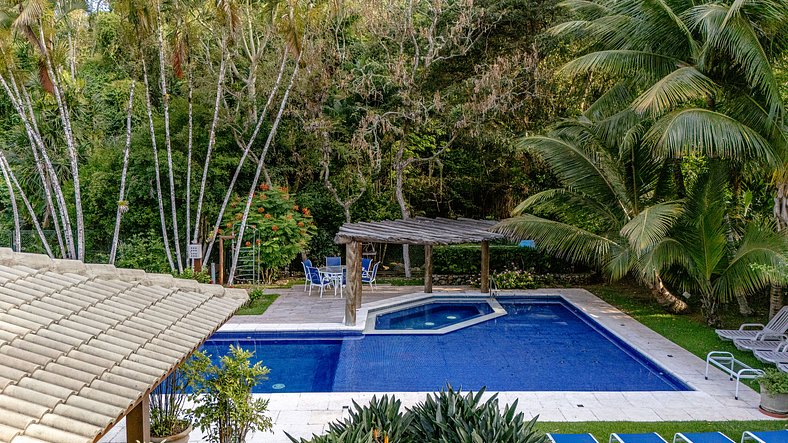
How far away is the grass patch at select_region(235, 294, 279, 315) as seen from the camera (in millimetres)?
12875

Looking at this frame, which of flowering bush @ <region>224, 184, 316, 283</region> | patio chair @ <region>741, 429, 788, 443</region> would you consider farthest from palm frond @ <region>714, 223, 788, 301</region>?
flowering bush @ <region>224, 184, 316, 283</region>

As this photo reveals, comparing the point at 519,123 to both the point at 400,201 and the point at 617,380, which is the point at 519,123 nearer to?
the point at 400,201

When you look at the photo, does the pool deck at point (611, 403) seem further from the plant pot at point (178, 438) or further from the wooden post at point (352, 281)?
the wooden post at point (352, 281)

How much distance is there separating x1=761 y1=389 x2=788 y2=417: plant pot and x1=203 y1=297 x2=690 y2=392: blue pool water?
A: 4.26 feet

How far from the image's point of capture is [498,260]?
680 inches

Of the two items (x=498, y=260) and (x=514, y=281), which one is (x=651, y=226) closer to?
(x=514, y=281)

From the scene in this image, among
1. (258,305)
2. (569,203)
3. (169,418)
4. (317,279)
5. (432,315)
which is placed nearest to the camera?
(169,418)

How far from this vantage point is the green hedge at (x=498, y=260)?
17.2 m

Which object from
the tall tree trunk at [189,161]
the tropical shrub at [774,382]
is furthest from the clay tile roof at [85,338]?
the tall tree trunk at [189,161]

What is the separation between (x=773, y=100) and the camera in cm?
956

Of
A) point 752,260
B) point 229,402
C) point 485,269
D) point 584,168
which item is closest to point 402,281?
point 485,269

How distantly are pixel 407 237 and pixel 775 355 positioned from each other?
710 centimetres

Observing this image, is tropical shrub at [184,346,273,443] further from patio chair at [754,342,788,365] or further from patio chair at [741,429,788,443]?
patio chair at [754,342,788,365]

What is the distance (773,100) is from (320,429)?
9.20 meters
